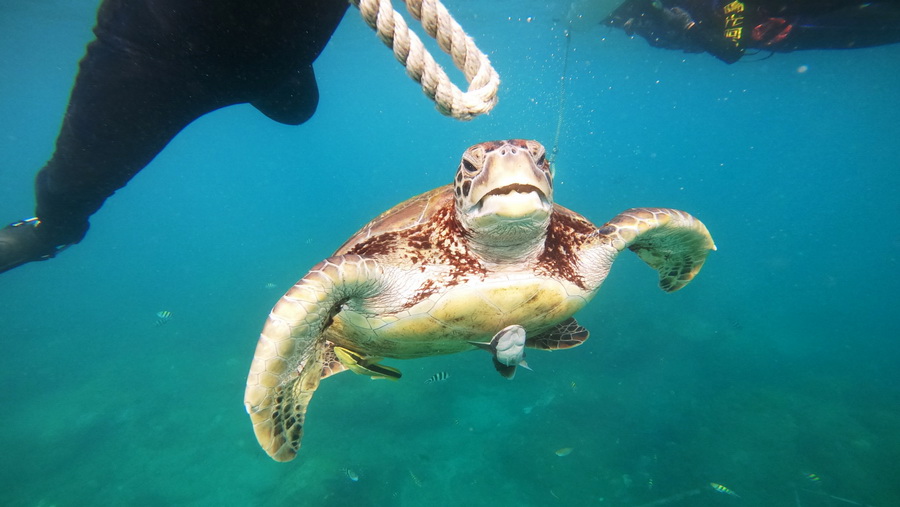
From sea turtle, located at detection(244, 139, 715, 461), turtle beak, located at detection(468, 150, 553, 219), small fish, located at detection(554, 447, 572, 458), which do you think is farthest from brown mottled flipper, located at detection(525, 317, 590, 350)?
small fish, located at detection(554, 447, 572, 458)

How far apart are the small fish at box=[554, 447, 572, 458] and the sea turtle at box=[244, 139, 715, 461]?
10.9 feet

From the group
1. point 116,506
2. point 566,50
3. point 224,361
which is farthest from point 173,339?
point 566,50

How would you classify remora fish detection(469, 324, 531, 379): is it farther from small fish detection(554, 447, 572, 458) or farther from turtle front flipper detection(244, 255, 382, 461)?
small fish detection(554, 447, 572, 458)

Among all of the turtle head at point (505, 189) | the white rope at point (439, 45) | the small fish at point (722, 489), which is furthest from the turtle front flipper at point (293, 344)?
the small fish at point (722, 489)

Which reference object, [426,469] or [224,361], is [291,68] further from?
[224,361]

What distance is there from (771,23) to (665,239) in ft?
35.9

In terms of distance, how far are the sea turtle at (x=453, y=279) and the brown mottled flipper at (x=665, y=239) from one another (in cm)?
1

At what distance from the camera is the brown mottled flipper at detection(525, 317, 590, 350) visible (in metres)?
3.75

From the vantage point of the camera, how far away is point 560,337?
3.84 m

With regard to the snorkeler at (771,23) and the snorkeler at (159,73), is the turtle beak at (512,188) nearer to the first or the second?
the snorkeler at (159,73)

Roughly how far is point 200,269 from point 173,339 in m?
18.2

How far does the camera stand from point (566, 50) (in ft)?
95.8

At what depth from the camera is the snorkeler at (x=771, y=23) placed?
9.04 meters

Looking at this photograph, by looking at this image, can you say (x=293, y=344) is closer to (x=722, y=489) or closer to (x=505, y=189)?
(x=505, y=189)
